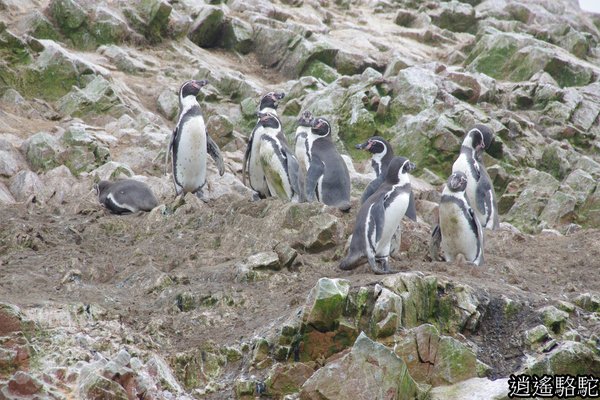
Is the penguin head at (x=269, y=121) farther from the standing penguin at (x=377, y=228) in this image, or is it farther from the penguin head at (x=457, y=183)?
the standing penguin at (x=377, y=228)

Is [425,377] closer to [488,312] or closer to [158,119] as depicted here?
[488,312]

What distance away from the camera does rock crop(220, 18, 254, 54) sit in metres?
23.0

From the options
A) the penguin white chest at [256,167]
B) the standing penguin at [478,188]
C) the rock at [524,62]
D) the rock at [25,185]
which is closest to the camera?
the penguin white chest at [256,167]

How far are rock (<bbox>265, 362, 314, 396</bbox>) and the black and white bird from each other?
5.00 m

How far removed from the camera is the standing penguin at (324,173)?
11945mm

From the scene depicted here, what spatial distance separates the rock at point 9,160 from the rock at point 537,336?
862 cm

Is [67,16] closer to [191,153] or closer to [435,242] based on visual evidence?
[191,153]

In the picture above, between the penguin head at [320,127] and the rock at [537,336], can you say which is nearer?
the rock at [537,336]

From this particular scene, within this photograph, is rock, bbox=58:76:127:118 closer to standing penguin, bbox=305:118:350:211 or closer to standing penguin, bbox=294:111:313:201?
standing penguin, bbox=294:111:313:201

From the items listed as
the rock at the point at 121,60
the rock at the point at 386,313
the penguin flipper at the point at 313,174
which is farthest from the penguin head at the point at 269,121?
the rock at the point at 121,60

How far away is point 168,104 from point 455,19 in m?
14.1

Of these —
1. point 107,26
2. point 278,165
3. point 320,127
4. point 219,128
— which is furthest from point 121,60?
point 278,165

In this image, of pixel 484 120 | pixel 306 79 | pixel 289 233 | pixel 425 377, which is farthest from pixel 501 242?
pixel 306 79

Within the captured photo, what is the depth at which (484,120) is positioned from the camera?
17.5 meters
